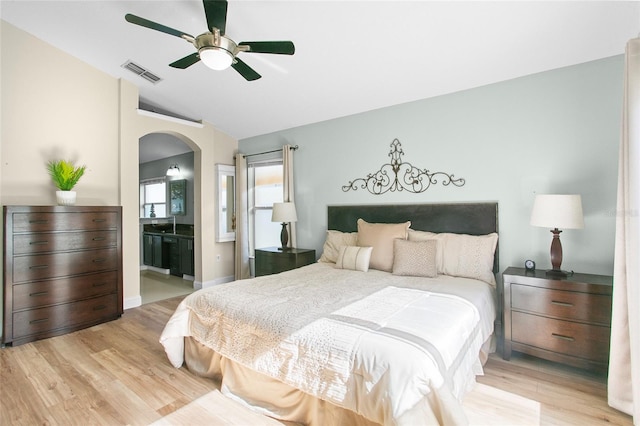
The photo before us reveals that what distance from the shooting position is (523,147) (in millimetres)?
2854

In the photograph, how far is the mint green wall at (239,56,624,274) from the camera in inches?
99.3

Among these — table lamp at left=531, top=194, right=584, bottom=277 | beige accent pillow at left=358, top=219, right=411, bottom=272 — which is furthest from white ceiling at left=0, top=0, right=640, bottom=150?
beige accent pillow at left=358, top=219, right=411, bottom=272

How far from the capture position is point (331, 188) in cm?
425

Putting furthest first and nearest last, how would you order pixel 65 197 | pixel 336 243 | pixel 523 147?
pixel 336 243 → pixel 65 197 → pixel 523 147

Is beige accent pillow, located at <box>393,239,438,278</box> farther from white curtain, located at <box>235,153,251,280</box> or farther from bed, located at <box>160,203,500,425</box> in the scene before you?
white curtain, located at <box>235,153,251,280</box>

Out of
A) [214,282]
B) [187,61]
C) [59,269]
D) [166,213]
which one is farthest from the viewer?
[166,213]

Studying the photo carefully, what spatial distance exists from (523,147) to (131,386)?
3.84 meters

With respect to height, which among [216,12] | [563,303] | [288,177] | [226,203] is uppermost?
[216,12]

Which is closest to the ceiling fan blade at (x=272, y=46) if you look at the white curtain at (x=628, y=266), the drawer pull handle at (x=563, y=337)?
the white curtain at (x=628, y=266)

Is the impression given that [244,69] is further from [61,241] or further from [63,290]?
[63,290]

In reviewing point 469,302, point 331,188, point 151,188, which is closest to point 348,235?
point 331,188

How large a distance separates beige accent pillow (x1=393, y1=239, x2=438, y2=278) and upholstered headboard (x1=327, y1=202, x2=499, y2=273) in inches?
16.5

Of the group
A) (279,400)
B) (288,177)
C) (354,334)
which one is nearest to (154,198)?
(288,177)

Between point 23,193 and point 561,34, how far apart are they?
5.23 metres
